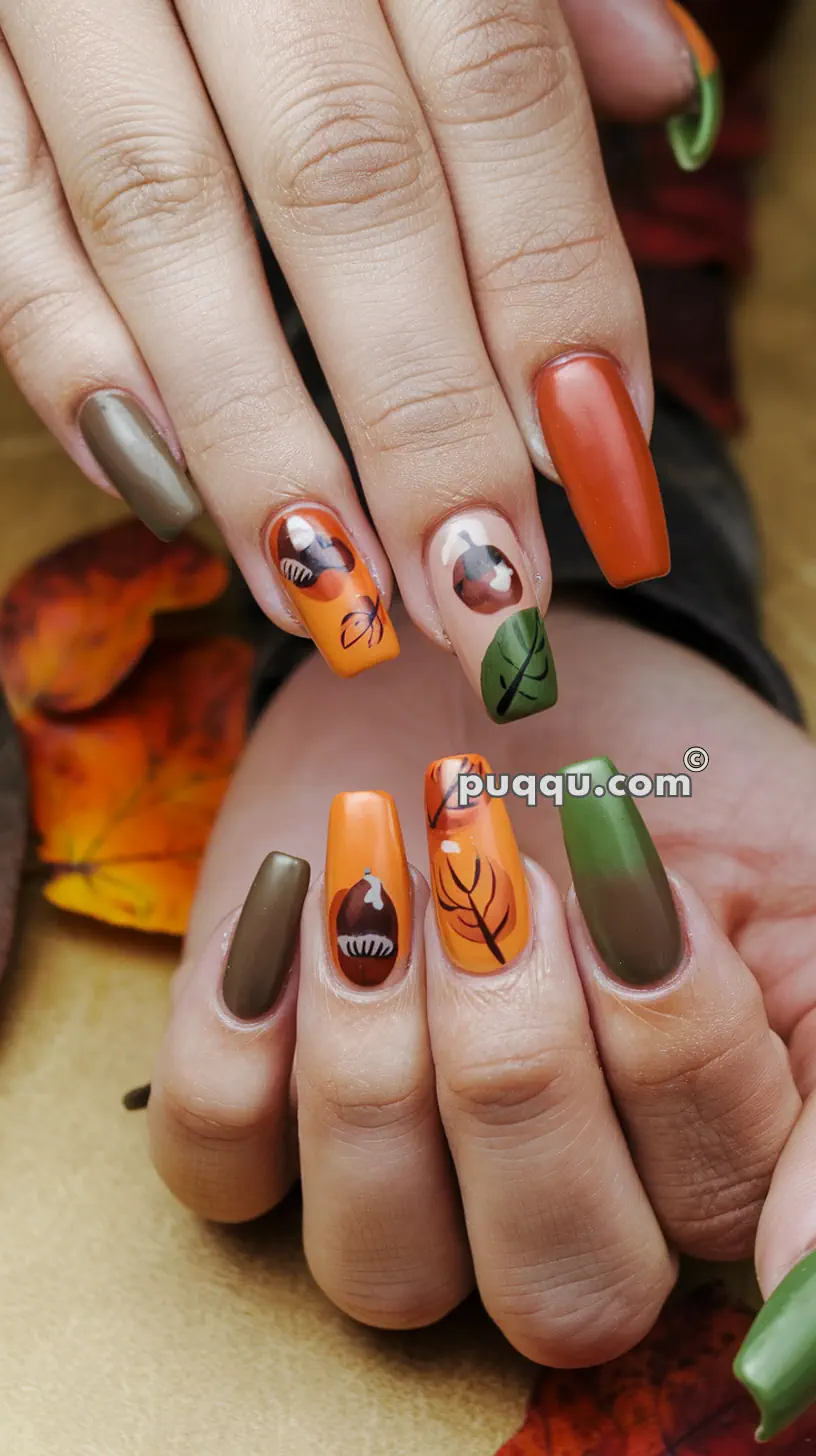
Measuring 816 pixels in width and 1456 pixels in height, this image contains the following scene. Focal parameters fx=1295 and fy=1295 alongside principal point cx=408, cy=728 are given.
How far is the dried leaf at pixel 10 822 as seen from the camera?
2.16ft

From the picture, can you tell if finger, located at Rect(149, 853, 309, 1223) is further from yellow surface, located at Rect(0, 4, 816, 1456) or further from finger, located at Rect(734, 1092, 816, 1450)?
finger, located at Rect(734, 1092, 816, 1450)

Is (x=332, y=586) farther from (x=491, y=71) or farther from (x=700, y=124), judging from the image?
(x=700, y=124)

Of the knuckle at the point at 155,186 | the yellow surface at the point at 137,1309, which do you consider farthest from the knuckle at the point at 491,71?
the yellow surface at the point at 137,1309

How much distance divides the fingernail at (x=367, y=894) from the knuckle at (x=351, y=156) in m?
0.25

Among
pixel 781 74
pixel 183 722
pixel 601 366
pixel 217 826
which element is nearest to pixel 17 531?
pixel 183 722

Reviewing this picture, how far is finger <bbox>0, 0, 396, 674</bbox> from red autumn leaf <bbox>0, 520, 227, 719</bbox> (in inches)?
8.7

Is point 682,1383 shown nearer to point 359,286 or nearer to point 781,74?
point 359,286

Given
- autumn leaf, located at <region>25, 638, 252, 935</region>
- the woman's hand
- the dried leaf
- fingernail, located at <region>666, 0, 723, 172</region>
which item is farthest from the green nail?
the dried leaf

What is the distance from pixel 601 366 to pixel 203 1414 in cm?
46

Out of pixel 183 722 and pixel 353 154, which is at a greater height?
pixel 353 154

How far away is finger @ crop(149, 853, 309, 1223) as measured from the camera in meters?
0.53

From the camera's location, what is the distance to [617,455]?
56cm

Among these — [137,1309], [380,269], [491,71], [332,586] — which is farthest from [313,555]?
[137,1309]

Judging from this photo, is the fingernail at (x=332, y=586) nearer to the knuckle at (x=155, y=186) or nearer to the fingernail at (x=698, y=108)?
the knuckle at (x=155, y=186)
